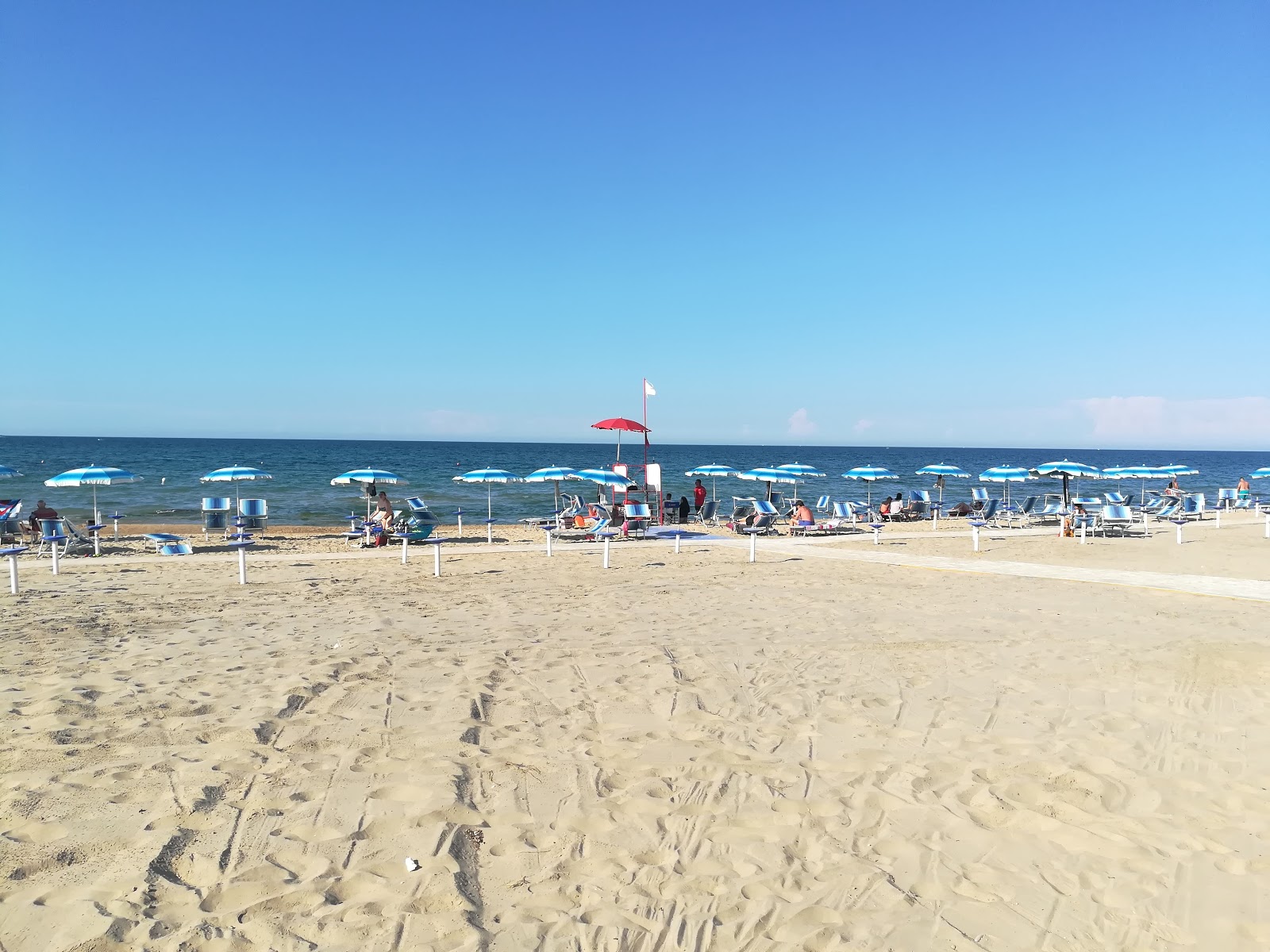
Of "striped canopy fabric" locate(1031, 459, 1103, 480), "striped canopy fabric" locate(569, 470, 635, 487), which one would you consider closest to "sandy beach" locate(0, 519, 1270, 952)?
"striped canopy fabric" locate(569, 470, 635, 487)

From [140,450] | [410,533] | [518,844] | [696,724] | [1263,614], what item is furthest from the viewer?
[140,450]

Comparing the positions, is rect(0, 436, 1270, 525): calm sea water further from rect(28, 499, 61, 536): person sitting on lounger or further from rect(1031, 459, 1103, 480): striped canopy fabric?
rect(28, 499, 61, 536): person sitting on lounger

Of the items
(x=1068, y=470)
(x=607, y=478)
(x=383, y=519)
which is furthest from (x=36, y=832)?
(x=1068, y=470)

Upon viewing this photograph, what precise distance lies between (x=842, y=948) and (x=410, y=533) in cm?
1571

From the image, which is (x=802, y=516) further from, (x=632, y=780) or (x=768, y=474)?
(x=632, y=780)

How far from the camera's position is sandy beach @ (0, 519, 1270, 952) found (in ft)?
10.9

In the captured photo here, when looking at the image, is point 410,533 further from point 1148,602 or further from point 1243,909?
point 1243,909

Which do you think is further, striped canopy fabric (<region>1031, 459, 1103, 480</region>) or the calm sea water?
the calm sea water

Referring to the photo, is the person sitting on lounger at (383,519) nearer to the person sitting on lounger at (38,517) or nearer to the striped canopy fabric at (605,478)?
the striped canopy fabric at (605,478)

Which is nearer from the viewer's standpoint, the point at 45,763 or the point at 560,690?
the point at 45,763

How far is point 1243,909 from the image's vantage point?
3.39 m

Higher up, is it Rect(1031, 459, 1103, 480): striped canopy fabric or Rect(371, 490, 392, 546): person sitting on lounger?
Rect(1031, 459, 1103, 480): striped canopy fabric

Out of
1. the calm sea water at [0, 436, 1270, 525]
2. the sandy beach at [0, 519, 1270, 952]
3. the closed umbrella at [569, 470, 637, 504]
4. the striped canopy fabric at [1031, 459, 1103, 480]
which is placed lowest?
the calm sea water at [0, 436, 1270, 525]

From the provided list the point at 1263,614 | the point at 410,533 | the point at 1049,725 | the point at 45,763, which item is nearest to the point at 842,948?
the point at 1049,725
